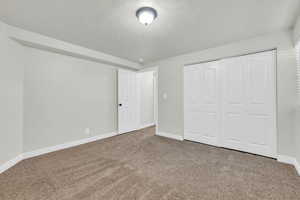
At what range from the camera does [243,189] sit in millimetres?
1579

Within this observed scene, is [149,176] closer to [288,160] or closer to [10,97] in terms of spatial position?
[288,160]

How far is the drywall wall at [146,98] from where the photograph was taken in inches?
203

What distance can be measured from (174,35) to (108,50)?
174cm

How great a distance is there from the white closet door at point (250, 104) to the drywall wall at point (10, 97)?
4218 mm

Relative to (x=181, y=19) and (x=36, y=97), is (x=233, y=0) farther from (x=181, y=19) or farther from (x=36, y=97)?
(x=36, y=97)

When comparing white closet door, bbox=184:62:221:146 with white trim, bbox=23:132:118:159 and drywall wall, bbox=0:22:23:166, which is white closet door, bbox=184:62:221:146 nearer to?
white trim, bbox=23:132:118:159

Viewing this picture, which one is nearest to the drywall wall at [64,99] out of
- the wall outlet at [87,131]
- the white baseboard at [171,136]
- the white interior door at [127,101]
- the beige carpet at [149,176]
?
the wall outlet at [87,131]

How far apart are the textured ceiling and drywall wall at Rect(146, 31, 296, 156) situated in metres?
0.22

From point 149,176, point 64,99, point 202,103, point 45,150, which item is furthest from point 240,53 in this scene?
point 45,150

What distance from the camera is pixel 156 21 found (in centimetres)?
199

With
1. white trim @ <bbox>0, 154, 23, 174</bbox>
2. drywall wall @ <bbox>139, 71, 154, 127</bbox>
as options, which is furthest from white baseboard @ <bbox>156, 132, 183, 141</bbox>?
white trim @ <bbox>0, 154, 23, 174</bbox>

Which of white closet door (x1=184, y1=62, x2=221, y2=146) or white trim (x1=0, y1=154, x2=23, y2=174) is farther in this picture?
white closet door (x1=184, y1=62, x2=221, y2=146)

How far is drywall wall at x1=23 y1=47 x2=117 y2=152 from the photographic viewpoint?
2.57 m

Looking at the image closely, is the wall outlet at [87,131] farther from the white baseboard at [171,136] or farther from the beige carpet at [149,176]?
the white baseboard at [171,136]
